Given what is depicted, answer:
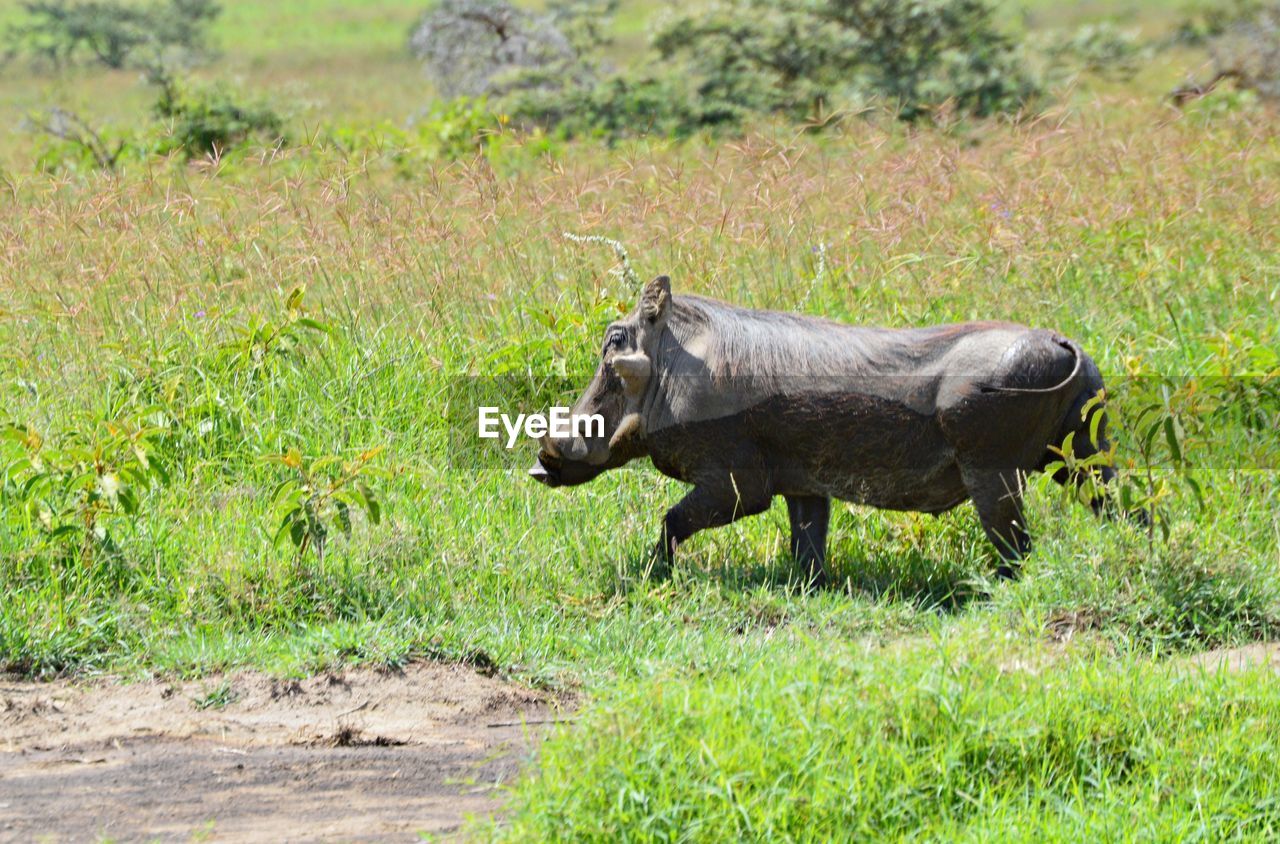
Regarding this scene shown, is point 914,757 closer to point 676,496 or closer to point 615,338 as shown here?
point 615,338

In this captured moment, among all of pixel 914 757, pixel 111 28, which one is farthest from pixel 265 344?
pixel 111 28

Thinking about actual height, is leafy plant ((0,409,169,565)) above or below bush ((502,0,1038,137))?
below

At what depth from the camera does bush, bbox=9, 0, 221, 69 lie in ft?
81.8

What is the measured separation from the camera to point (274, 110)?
12750mm

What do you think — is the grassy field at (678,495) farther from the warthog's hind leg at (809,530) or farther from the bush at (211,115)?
the bush at (211,115)

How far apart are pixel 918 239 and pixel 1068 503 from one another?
7.92 feet

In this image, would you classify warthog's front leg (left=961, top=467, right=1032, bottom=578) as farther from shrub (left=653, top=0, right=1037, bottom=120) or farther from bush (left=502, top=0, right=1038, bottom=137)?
shrub (left=653, top=0, right=1037, bottom=120)

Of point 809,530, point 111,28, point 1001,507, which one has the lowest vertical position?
point 809,530

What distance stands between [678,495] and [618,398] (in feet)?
2.20

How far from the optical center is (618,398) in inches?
192

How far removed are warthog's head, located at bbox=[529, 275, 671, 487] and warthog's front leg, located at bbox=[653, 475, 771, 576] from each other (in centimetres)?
25

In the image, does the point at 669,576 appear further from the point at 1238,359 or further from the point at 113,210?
the point at 113,210

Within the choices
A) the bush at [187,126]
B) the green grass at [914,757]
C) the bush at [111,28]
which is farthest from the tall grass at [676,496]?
the bush at [111,28]

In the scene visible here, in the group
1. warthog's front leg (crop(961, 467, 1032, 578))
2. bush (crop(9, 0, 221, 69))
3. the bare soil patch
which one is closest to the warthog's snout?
warthog's front leg (crop(961, 467, 1032, 578))
